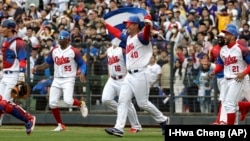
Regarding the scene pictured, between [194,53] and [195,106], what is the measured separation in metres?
1.45

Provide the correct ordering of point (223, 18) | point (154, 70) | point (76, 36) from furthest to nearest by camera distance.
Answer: point (76, 36) < point (223, 18) < point (154, 70)

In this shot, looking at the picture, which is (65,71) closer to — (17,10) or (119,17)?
(119,17)

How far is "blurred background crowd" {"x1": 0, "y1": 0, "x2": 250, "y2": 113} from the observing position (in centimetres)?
2675

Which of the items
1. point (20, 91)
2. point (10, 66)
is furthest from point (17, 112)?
point (10, 66)

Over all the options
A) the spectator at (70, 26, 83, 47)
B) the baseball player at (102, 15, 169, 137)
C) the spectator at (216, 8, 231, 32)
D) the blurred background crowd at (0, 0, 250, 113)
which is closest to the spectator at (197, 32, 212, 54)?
the blurred background crowd at (0, 0, 250, 113)

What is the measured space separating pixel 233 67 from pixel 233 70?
2.7 inches

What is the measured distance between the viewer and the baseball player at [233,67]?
20.0m

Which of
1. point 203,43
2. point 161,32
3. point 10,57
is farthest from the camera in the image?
point 161,32

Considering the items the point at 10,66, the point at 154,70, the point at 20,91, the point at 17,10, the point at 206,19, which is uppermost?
the point at 17,10

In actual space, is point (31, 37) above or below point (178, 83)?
above

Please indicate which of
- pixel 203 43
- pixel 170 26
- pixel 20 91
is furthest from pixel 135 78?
pixel 170 26

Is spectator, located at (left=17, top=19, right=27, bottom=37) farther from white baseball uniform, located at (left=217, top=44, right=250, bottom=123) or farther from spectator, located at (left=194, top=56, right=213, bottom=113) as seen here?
white baseball uniform, located at (left=217, top=44, right=250, bottom=123)

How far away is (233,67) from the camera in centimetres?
2009

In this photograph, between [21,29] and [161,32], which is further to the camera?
[21,29]
